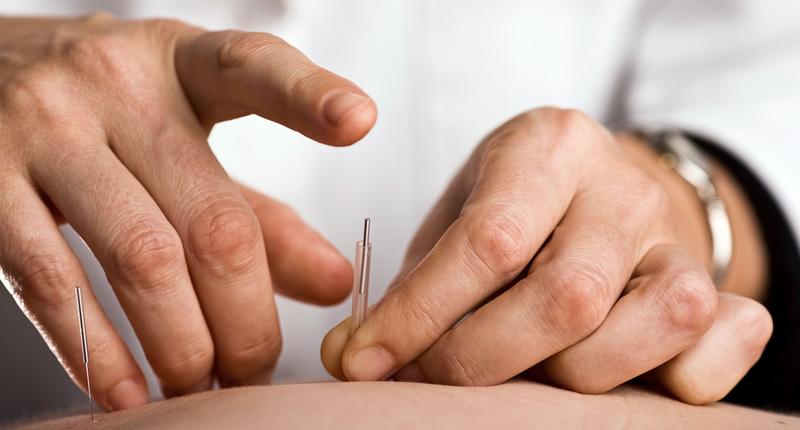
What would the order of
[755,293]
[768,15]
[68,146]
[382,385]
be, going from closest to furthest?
[382,385]
[68,146]
[755,293]
[768,15]

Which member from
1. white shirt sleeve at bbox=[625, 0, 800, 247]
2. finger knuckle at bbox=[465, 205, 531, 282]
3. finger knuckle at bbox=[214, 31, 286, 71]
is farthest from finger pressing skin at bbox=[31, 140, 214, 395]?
white shirt sleeve at bbox=[625, 0, 800, 247]

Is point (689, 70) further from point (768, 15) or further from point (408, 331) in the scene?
point (408, 331)

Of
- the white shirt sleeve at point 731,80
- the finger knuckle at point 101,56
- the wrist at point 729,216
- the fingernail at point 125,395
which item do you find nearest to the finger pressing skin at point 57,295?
the fingernail at point 125,395

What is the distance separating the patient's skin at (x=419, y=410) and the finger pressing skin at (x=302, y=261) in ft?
0.74

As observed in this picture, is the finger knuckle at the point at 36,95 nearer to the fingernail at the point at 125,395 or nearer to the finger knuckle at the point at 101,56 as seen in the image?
the finger knuckle at the point at 101,56

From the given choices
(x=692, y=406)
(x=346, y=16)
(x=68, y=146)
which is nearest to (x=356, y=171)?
(x=346, y=16)

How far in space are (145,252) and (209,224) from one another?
51mm

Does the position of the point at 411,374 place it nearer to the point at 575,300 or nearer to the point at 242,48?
the point at 575,300

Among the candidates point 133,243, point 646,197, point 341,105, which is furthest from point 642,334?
point 133,243

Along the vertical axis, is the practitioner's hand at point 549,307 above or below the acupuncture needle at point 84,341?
above

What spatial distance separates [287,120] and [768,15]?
2.89ft

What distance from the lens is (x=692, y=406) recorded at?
61 centimetres

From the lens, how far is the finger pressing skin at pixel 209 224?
2.07ft

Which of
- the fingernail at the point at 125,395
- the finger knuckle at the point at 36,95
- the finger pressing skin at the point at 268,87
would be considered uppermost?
the finger pressing skin at the point at 268,87
